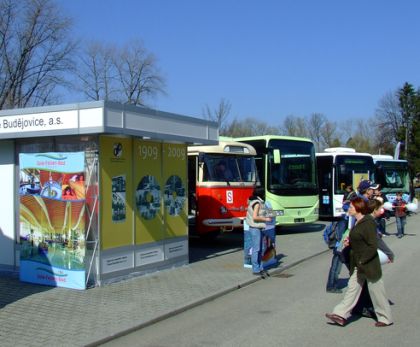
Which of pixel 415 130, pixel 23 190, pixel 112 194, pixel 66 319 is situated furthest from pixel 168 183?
pixel 415 130

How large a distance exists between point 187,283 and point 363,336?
4.01 m

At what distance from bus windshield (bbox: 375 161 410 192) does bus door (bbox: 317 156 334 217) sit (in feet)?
17.2

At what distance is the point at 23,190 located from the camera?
9852 mm

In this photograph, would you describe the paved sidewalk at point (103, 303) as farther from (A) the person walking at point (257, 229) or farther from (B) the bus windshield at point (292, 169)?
(B) the bus windshield at point (292, 169)

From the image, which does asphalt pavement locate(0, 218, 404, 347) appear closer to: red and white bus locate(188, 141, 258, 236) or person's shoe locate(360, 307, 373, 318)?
red and white bus locate(188, 141, 258, 236)

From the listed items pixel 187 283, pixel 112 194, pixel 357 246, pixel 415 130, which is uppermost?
pixel 415 130

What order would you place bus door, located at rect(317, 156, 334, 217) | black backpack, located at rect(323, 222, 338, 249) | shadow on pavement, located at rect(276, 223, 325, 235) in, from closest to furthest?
black backpack, located at rect(323, 222, 338, 249)
shadow on pavement, located at rect(276, 223, 325, 235)
bus door, located at rect(317, 156, 334, 217)

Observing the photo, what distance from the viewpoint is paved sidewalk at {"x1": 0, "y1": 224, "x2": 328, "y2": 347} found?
21.5 feet

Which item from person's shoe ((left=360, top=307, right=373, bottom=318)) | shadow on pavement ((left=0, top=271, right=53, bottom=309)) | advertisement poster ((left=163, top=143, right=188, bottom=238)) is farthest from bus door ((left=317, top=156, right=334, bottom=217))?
person's shoe ((left=360, top=307, right=373, bottom=318))

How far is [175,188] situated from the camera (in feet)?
37.5

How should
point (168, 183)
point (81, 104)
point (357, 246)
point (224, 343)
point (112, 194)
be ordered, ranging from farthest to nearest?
point (168, 183) → point (112, 194) → point (81, 104) → point (357, 246) → point (224, 343)

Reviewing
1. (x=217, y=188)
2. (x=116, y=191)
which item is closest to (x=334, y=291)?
(x=116, y=191)

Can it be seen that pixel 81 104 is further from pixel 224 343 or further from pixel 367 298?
pixel 367 298

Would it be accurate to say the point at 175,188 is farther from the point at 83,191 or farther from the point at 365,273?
the point at 365,273
